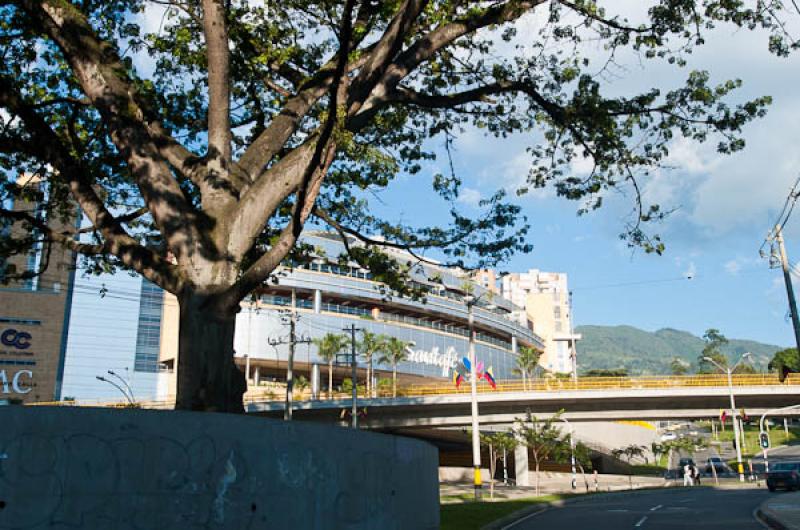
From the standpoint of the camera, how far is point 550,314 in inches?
5896

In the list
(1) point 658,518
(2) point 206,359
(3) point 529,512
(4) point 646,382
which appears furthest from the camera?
(4) point 646,382

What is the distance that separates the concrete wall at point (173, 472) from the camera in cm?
592

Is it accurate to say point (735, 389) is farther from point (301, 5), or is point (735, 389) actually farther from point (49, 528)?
point (49, 528)

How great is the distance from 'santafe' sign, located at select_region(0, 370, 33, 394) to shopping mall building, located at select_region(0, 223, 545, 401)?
0.12m

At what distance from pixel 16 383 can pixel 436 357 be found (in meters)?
50.2

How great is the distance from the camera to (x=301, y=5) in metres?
13.1

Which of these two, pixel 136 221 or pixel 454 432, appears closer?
pixel 136 221

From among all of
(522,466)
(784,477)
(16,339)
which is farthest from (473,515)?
(16,339)

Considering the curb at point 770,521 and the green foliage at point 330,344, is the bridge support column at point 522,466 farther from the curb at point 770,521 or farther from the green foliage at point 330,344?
the curb at point 770,521

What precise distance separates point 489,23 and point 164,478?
27.3 ft

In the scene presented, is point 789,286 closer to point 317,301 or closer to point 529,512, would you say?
point 529,512

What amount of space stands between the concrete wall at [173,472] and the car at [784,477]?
30306 millimetres

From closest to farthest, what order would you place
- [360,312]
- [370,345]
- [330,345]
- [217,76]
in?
[217,76] → [330,345] → [370,345] → [360,312]

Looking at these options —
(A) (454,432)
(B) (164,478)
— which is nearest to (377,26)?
(B) (164,478)
